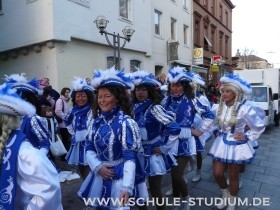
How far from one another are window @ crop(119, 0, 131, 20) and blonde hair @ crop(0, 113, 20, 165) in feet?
45.3

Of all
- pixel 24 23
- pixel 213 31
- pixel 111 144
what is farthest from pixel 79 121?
pixel 213 31

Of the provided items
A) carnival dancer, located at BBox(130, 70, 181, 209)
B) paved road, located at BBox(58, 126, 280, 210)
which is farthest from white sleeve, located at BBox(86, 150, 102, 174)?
paved road, located at BBox(58, 126, 280, 210)

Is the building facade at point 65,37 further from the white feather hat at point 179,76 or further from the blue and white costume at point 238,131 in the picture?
the blue and white costume at point 238,131

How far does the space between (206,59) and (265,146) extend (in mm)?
19084

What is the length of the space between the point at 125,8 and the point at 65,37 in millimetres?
4902

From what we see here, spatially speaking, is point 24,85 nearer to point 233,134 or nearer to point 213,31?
point 233,134

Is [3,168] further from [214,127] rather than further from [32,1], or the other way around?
[32,1]

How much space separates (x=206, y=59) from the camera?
91.0 feet

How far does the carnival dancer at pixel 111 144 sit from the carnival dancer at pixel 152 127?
758mm

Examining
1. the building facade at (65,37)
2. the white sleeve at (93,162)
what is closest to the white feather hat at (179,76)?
the white sleeve at (93,162)

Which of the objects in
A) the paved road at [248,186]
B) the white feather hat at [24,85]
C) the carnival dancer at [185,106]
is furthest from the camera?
the paved road at [248,186]

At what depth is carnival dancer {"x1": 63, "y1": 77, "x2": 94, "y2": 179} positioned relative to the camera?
4994 millimetres

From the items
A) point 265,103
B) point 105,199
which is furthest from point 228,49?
point 105,199

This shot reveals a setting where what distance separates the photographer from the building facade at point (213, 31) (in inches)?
1024
